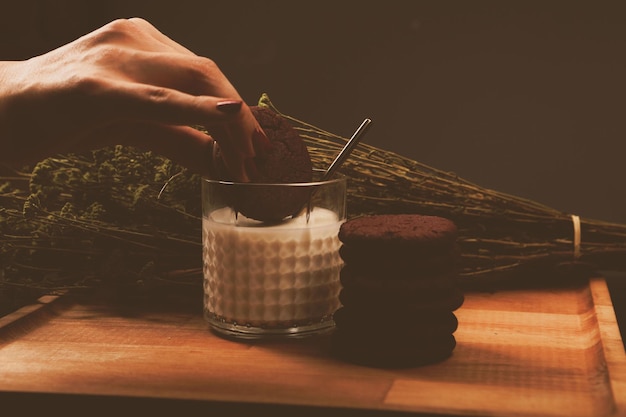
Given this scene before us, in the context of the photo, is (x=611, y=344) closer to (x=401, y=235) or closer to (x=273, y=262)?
(x=401, y=235)

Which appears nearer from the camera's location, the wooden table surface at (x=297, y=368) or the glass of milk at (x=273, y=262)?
the wooden table surface at (x=297, y=368)

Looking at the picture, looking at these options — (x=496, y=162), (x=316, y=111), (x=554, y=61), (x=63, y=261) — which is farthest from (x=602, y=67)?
(x=63, y=261)

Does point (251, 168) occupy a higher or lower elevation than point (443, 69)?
lower

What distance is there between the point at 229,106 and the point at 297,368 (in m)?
0.30

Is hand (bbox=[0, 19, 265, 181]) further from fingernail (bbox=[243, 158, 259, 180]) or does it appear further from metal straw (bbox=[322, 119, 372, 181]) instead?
metal straw (bbox=[322, 119, 372, 181])

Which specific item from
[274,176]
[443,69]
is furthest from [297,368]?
[443,69]

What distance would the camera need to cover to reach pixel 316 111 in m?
1.73

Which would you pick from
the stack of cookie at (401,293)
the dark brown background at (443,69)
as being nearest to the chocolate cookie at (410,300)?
the stack of cookie at (401,293)

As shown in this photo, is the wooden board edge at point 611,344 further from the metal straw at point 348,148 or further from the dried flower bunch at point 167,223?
the metal straw at point 348,148

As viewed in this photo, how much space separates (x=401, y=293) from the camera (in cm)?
92

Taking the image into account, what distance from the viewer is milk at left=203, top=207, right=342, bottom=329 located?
3.34 ft

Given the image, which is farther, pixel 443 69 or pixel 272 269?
pixel 443 69

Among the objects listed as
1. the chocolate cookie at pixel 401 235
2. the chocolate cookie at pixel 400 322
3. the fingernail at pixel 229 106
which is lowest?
the chocolate cookie at pixel 400 322

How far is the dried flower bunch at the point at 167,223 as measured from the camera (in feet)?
4.00
